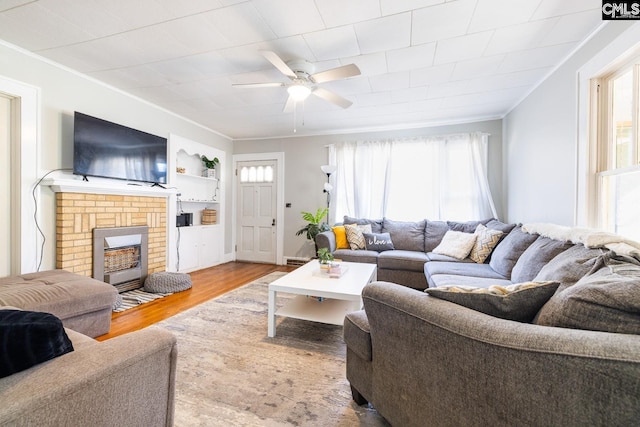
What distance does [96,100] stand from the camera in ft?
9.88

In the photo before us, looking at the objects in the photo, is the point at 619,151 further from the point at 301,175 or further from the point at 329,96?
the point at 301,175

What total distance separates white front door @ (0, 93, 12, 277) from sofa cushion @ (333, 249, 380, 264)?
3383 mm

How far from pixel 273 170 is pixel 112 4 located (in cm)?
341

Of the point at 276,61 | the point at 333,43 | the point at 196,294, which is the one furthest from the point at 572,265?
the point at 196,294

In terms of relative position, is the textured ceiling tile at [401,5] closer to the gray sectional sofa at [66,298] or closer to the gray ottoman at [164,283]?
the gray sectional sofa at [66,298]

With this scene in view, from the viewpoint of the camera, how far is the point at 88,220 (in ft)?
9.29

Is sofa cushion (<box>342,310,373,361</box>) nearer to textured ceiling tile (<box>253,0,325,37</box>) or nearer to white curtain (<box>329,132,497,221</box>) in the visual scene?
textured ceiling tile (<box>253,0,325,37</box>)

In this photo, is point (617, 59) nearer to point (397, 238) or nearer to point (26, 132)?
point (397, 238)

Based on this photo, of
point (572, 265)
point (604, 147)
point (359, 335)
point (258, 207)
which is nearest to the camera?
point (359, 335)

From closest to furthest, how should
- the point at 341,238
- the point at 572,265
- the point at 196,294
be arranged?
the point at 572,265 → the point at 196,294 → the point at 341,238

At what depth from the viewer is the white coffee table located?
2.01m

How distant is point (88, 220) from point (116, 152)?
84cm

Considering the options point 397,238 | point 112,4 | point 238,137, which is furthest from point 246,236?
point 112,4

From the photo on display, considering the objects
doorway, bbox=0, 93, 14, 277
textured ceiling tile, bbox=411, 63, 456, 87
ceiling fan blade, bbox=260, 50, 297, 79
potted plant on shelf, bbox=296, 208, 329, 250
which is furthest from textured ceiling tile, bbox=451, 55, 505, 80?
doorway, bbox=0, 93, 14, 277
